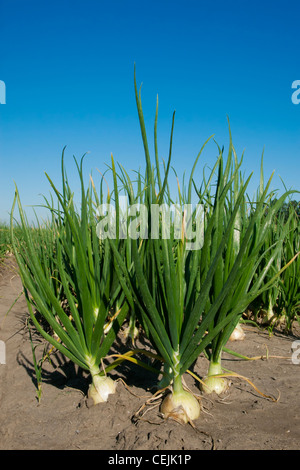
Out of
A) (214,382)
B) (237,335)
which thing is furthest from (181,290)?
(237,335)

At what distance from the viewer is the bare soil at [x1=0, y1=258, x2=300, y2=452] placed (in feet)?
3.40

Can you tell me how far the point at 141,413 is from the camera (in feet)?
3.86

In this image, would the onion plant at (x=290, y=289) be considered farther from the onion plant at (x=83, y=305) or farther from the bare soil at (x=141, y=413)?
the onion plant at (x=83, y=305)

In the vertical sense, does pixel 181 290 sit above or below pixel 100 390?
above

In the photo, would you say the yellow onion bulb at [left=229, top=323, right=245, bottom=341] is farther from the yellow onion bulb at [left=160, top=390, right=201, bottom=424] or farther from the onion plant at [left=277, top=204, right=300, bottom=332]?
the yellow onion bulb at [left=160, top=390, right=201, bottom=424]

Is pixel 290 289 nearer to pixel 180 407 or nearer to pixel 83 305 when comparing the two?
pixel 180 407

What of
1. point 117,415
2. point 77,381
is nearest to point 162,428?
point 117,415

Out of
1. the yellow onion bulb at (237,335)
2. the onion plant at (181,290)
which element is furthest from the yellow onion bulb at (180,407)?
the yellow onion bulb at (237,335)

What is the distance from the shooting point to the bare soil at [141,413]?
1.04m

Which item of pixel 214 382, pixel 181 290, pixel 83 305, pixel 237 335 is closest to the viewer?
pixel 181 290

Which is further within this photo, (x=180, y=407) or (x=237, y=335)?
(x=237, y=335)

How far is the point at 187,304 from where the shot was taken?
3.82 feet

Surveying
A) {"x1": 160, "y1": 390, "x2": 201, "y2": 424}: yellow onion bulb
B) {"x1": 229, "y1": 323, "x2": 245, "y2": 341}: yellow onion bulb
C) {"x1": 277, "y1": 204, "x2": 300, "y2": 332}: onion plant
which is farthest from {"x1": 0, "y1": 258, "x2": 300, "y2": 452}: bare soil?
{"x1": 277, "y1": 204, "x2": 300, "y2": 332}: onion plant
